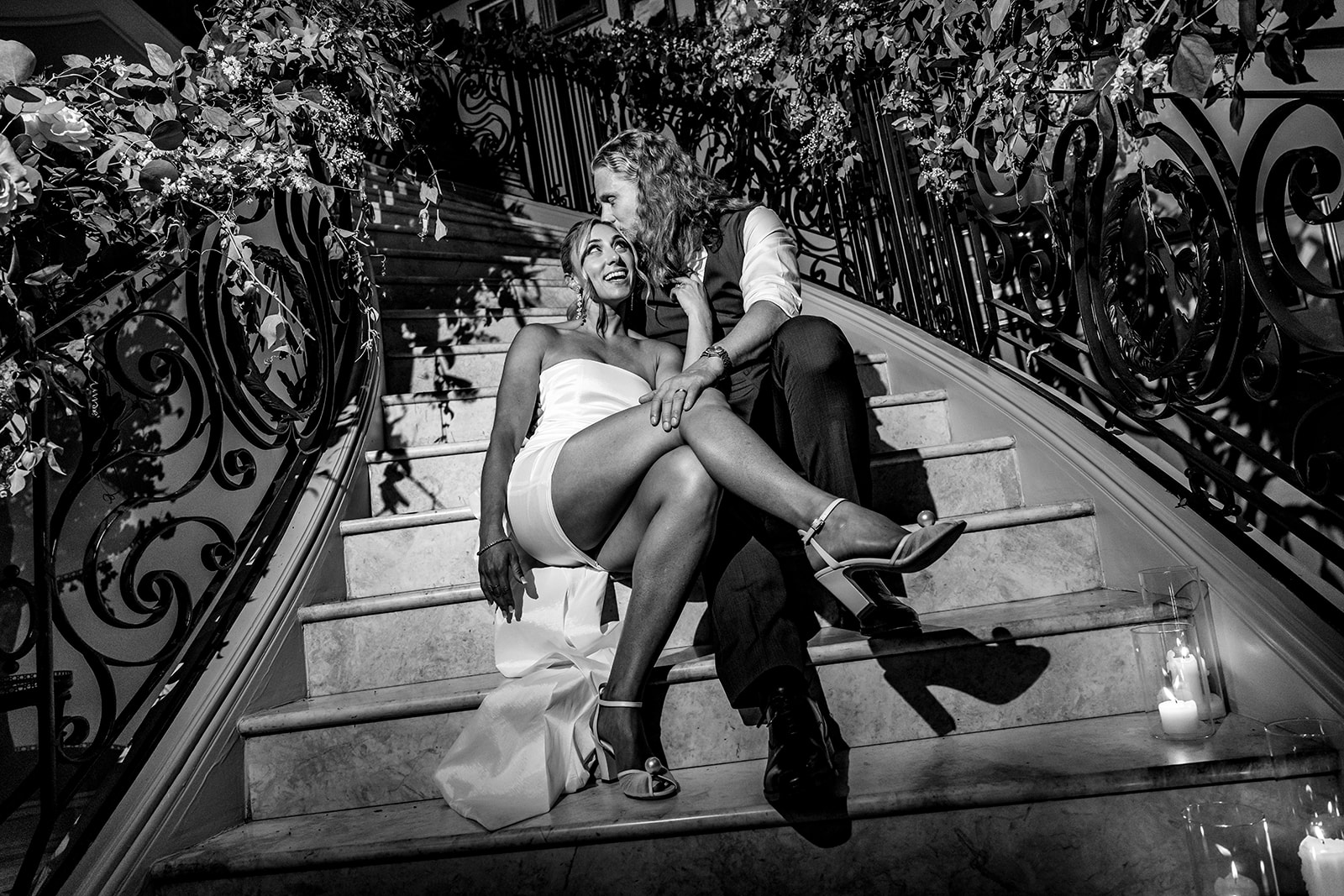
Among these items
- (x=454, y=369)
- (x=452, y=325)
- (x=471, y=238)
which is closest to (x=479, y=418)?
(x=454, y=369)

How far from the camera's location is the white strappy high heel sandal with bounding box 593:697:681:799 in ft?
4.54

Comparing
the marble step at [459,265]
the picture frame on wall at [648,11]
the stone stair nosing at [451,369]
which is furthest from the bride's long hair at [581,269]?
the picture frame on wall at [648,11]

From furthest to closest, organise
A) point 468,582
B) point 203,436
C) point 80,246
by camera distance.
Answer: point 203,436 < point 468,582 < point 80,246

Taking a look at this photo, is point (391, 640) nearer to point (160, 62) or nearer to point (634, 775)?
point (634, 775)

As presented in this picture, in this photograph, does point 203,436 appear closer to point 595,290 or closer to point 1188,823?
point 595,290

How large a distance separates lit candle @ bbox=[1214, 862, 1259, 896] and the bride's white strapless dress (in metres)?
0.95

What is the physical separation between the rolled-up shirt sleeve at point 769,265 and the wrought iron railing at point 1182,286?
54cm

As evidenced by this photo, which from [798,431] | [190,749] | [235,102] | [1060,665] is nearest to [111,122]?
Result: [235,102]

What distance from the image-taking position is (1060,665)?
60.2 inches

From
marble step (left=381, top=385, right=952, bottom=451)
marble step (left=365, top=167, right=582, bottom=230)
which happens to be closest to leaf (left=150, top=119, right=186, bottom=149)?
marble step (left=381, top=385, right=952, bottom=451)

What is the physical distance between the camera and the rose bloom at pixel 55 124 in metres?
1.44

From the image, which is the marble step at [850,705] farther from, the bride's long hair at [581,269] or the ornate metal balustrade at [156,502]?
the bride's long hair at [581,269]

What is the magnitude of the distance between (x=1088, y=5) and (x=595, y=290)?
1.19 metres

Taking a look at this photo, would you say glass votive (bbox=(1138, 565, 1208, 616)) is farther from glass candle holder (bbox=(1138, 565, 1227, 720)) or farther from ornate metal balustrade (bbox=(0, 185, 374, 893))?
ornate metal balustrade (bbox=(0, 185, 374, 893))
